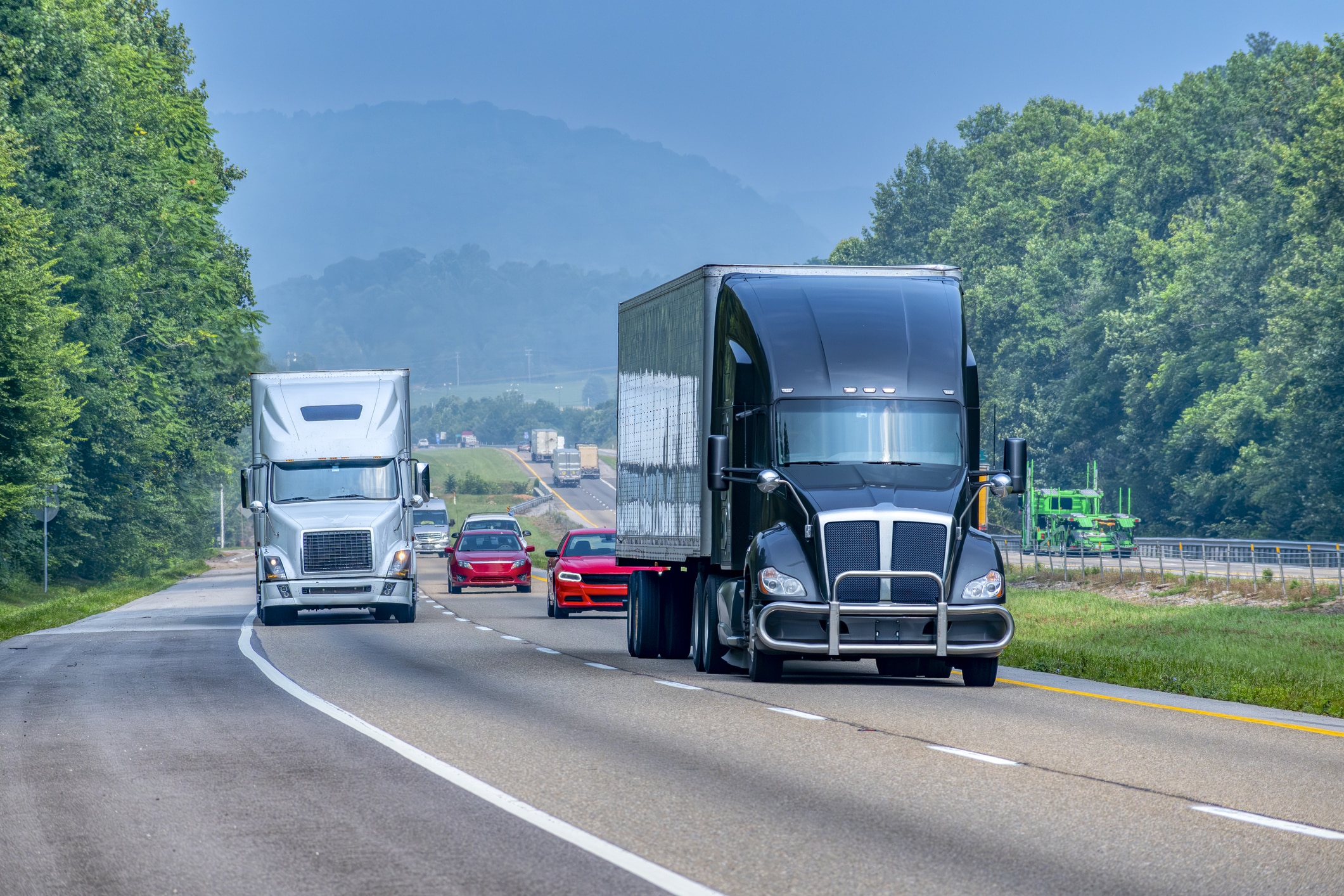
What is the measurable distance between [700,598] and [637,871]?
11.5 meters

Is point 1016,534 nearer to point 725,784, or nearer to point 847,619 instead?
point 847,619

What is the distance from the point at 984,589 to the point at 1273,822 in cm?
764

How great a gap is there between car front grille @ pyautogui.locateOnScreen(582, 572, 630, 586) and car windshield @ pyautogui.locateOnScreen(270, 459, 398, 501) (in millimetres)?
4075

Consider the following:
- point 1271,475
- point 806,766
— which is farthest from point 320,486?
point 1271,475

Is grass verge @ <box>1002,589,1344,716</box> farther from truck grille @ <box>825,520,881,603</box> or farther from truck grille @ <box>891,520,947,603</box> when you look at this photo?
truck grille @ <box>825,520,881,603</box>

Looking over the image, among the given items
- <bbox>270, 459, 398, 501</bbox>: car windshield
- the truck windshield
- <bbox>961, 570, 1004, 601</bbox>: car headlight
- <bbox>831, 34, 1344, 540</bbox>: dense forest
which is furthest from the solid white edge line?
<bbox>831, 34, 1344, 540</bbox>: dense forest

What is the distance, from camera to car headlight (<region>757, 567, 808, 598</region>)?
54.6 feet

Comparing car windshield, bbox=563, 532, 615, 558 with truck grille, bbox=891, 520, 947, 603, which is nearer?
truck grille, bbox=891, 520, 947, 603

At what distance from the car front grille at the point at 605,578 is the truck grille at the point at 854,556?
14947mm

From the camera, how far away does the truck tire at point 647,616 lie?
21.5m

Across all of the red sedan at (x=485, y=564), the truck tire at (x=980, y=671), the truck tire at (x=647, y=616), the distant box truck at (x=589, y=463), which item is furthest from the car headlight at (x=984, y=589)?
the distant box truck at (x=589, y=463)

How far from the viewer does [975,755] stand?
12062mm

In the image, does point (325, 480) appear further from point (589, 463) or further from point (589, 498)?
point (589, 463)

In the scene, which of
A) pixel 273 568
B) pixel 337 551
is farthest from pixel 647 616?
pixel 273 568
